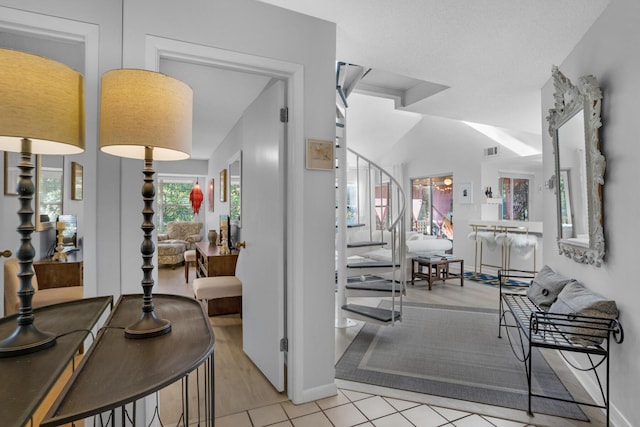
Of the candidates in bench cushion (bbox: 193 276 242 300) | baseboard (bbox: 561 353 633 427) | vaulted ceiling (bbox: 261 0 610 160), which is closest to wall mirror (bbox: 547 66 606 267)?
vaulted ceiling (bbox: 261 0 610 160)

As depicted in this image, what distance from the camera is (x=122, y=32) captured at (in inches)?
65.3

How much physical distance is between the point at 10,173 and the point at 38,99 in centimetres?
135

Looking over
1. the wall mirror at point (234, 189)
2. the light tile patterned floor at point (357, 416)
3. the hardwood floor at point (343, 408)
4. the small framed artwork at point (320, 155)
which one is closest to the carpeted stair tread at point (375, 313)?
the hardwood floor at point (343, 408)

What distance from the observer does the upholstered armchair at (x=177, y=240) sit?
6815mm

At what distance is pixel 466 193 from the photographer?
6.91 m

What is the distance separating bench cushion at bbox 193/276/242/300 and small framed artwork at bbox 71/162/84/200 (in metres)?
1.86

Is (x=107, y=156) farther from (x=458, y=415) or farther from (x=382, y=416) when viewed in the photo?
(x=458, y=415)

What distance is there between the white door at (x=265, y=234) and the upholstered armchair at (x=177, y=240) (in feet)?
15.1

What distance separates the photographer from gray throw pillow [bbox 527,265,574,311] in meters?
2.51

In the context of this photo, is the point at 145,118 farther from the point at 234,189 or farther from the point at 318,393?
the point at 234,189

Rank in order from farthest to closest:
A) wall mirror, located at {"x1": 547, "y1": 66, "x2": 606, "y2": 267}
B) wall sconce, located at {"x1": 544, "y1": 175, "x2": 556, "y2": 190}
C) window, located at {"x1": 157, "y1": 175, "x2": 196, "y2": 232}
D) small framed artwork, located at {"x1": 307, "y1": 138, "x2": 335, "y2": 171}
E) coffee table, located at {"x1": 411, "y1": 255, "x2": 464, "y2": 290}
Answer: window, located at {"x1": 157, "y1": 175, "x2": 196, "y2": 232} < coffee table, located at {"x1": 411, "y1": 255, "x2": 464, "y2": 290} < wall sconce, located at {"x1": 544, "y1": 175, "x2": 556, "y2": 190} < small framed artwork, located at {"x1": 307, "y1": 138, "x2": 335, "y2": 171} < wall mirror, located at {"x1": 547, "y1": 66, "x2": 606, "y2": 267}

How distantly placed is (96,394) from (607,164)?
105 inches

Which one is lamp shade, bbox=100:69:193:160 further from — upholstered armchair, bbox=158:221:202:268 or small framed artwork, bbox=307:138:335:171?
upholstered armchair, bbox=158:221:202:268

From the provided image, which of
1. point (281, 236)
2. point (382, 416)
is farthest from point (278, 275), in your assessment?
point (382, 416)
